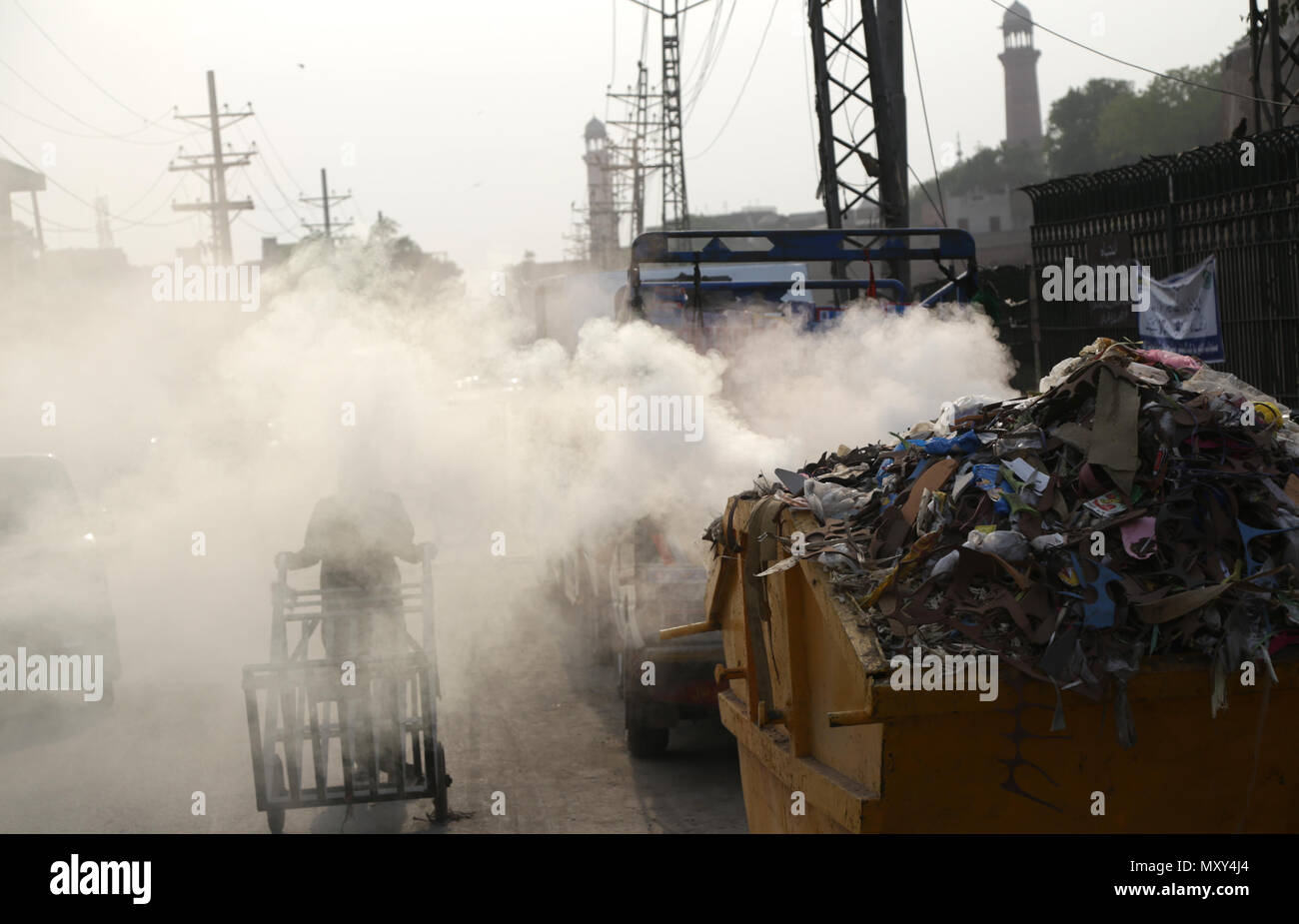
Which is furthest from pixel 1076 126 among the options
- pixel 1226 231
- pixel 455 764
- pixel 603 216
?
pixel 455 764

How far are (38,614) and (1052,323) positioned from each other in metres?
13.2

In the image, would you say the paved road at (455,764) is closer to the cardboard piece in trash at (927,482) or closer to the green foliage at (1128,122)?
the cardboard piece in trash at (927,482)

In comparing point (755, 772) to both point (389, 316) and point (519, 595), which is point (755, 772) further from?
point (519, 595)

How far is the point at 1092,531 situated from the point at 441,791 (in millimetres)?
3836

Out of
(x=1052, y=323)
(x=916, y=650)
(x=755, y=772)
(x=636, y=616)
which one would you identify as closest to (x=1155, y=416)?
(x=916, y=650)

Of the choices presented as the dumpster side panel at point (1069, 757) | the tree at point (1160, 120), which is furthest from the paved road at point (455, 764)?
the tree at point (1160, 120)

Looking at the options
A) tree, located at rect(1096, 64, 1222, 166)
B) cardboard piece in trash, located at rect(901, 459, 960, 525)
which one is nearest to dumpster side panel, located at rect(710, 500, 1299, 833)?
cardboard piece in trash, located at rect(901, 459, 960, 525)

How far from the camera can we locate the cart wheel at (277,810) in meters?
5.94

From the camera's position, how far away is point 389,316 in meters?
10.1

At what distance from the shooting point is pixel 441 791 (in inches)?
246

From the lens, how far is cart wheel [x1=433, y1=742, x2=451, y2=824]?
6211 millimetres

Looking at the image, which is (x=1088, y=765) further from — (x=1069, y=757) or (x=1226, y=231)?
(x=1226, y=231)

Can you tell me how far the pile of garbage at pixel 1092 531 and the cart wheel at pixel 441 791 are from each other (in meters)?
2.82

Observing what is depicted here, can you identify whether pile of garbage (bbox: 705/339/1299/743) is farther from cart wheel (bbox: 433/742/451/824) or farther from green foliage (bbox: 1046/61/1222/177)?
green foliage (bbox: 1046/61/1222/177)
